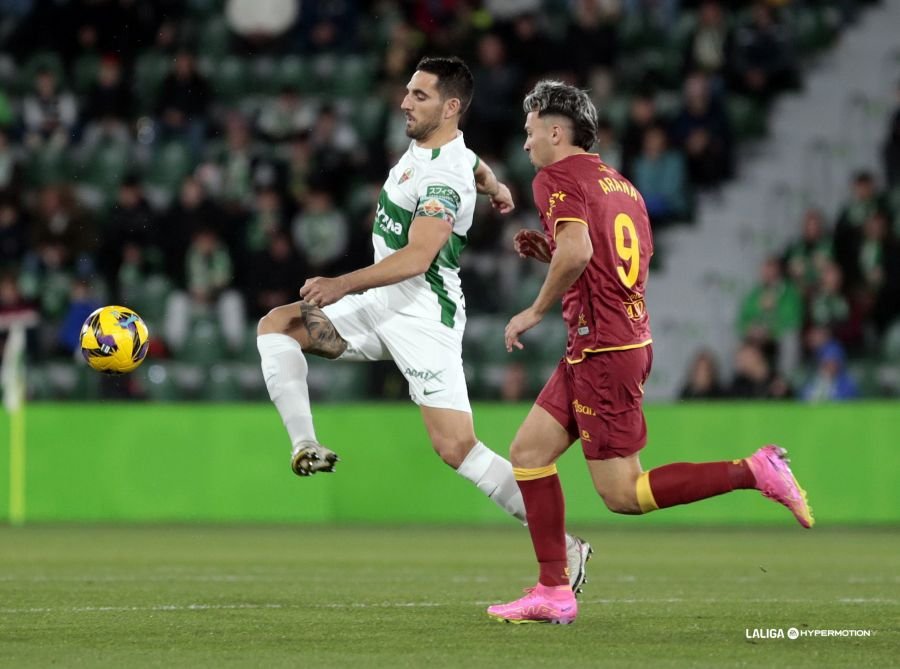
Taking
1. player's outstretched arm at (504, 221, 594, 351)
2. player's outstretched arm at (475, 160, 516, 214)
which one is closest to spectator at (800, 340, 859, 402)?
player's outstretched arm at (475, 160, 516, 214)

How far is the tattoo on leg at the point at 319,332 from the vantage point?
310 inches

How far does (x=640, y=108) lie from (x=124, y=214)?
18.0 feet

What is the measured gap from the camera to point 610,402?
22.3 ft

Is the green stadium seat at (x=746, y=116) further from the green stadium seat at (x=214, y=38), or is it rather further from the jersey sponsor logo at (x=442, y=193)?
the jersey sponsor logo at (x=442, y=193)

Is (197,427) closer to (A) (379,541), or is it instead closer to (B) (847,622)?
(A) (379,541)

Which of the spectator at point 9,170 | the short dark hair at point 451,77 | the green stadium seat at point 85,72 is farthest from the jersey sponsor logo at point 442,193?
the green stadium seat at point 85,72

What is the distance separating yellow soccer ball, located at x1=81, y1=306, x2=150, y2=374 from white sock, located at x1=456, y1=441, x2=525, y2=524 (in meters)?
1.73

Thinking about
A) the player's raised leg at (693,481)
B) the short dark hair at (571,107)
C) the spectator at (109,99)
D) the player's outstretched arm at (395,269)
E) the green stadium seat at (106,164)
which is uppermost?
the spectator at (109,99)

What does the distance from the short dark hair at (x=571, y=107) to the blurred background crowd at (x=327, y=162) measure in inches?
327

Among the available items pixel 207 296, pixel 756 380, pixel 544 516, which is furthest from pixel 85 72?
pixel 544 516

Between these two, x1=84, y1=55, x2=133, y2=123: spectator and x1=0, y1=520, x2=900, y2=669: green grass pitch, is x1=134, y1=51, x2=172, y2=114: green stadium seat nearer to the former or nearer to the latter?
x1=84, y1=55, x2=133, y2=123: spectator

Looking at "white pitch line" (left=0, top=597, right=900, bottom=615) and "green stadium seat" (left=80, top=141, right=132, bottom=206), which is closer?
"white pitch line" (left=0, top=597, right=900, bottom=615)

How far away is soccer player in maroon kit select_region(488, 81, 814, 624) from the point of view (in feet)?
22.0

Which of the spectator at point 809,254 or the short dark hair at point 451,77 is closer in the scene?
the short dark hair at point 451,77
